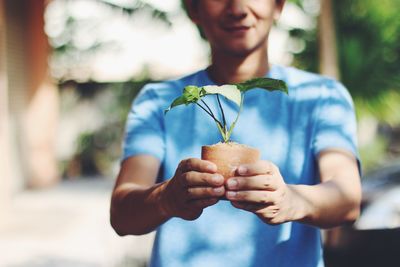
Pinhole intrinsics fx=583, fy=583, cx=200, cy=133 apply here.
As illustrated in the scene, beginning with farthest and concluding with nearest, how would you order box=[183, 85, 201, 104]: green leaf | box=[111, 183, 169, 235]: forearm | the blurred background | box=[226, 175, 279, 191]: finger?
1. the blurred background
2. box=[111, 183, 169, 235]: forearm
3. box=[183, 85, 201, 104]: green leaf
4. box=[226, 175, 279, 191]: finger

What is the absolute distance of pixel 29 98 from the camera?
427 inches

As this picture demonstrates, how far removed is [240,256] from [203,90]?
53cm

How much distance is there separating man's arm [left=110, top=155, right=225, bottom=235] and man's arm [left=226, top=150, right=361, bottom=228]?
5cm

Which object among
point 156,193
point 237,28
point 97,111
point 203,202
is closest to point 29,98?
point 97,111

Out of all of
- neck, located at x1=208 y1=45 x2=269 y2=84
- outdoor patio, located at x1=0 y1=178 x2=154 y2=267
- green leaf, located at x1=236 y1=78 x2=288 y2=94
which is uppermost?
neck, located at x1=208 y1=45 x2=269 y2=84

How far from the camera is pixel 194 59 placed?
56.1 feet

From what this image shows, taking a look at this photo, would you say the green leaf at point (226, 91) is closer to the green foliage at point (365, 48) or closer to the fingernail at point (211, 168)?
the fingernail at point (211, 168)

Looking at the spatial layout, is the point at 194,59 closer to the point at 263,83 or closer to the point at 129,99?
the point at 129,99

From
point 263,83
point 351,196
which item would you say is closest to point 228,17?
point 263,83

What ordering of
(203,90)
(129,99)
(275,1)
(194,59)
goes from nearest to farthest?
(203,90) → (275,1) → (129,99) → (194,59)

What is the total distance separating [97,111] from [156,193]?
40.8ft

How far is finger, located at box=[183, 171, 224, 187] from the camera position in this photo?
1.23 metres

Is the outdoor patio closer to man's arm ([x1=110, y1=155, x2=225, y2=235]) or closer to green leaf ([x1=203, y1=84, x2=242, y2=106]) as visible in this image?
man's arm ([x1=110, y1=155, x2=225, y2=235])

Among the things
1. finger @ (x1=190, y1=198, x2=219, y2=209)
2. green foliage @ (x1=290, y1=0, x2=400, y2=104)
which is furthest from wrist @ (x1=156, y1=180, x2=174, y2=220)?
green foliage @ (x1=290, y1=0, x2=400, y2=104)
